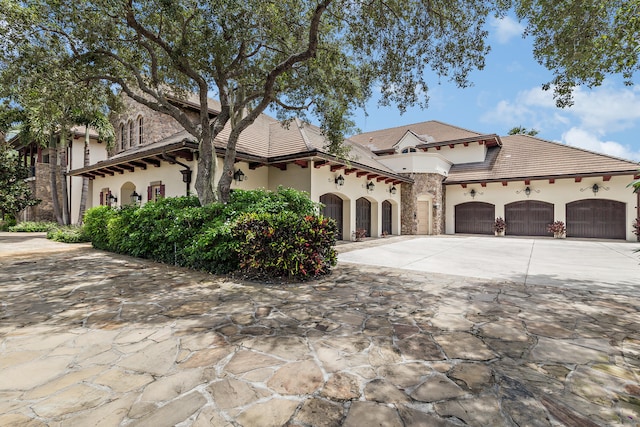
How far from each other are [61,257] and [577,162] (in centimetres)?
2427

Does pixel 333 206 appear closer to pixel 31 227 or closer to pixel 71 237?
pixel 71 237

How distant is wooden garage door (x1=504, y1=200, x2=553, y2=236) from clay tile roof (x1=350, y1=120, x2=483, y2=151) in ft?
19.2

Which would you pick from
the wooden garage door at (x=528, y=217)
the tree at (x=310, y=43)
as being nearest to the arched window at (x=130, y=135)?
the tree at (x=310, y=43)

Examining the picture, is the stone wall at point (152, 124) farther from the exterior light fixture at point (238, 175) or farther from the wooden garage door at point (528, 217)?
the wooden garage door at point (528, 217)

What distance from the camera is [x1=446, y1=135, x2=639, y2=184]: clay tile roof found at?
15562 millimetres

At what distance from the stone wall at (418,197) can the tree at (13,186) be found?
24515mm

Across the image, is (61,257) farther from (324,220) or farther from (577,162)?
(577,162)

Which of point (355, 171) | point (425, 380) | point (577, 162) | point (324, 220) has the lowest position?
point (425, 380)

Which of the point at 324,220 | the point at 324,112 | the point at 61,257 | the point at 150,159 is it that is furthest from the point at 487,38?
the point at 61,257

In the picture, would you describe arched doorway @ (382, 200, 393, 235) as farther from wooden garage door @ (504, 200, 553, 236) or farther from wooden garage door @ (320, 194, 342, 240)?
wooden garage door @ (504, 200, 553, 236)

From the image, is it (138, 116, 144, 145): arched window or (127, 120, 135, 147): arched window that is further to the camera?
(127, 120, 135, 147): arched window

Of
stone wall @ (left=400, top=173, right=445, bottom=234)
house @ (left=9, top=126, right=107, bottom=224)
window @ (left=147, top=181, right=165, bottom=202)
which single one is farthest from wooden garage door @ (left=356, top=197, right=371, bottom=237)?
house @ (left=9, top=126, right=107, bottom=224)

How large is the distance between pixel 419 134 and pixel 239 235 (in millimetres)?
21292

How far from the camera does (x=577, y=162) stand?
16.5m
